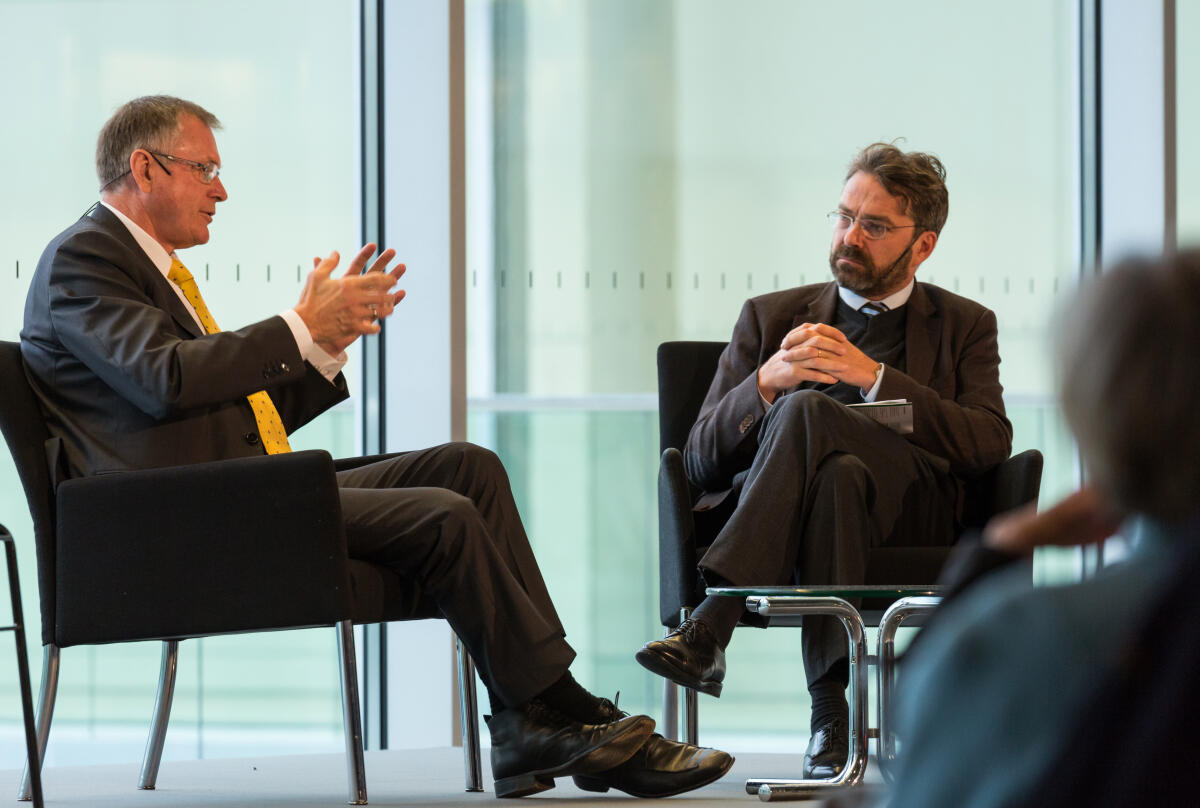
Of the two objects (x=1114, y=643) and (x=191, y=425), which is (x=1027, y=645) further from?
(x=191, y=425)

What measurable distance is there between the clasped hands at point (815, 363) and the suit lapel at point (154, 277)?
1159mm

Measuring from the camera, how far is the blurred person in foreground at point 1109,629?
620 mm

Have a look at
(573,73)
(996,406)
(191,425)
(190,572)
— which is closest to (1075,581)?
(190,572)

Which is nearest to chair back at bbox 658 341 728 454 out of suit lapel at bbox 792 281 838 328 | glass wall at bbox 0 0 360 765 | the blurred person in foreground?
suit lapel at bbox 792 281 838 328

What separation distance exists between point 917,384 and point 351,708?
1.42 metres

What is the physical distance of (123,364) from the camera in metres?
2.40

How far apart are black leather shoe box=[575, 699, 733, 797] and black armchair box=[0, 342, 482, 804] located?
416mm

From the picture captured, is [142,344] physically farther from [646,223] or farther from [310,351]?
[646,223]

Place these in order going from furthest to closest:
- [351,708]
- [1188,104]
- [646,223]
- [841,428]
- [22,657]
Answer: [1188,104] < [646,223] < [841,428] < [351,708] < [22,657]

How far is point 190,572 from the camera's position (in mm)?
2381

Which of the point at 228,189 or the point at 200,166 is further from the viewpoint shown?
the point at 228,189

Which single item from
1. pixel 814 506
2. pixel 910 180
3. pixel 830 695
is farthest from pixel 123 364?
pixel 910 180

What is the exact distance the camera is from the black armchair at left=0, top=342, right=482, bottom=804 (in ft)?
7.69

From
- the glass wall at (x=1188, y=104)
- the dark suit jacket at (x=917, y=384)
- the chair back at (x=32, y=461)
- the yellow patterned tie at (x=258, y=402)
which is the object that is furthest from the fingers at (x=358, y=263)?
the glass wall at (x=1188, y=104)
